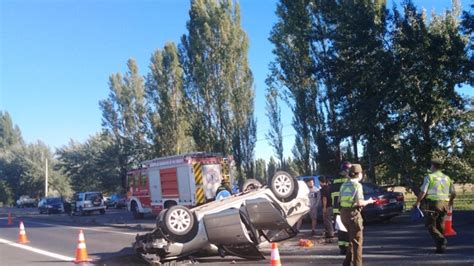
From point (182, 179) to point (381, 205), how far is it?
9.83m

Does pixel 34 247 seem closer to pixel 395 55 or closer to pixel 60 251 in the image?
pixel 60 251

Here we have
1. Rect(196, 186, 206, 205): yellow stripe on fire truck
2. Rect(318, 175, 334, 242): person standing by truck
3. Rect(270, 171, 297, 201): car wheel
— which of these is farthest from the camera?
Rect(196, 186, 206, 205): yellow stripe on fire truck

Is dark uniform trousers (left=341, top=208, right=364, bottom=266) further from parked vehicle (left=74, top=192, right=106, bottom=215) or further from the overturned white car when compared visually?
parked vehicle (left=74, top=192, right=106, bottom=215)

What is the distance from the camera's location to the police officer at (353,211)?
23.0ft

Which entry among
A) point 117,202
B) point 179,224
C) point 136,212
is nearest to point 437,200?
point 179,224

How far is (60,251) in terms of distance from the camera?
1291cm

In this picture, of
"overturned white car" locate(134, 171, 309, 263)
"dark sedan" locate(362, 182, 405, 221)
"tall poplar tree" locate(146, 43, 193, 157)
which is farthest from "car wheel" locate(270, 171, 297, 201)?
"tall poplar tree" locate(146, 43, 193, 157)

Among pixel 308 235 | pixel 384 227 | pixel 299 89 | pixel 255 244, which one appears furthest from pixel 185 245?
pixel 299 89

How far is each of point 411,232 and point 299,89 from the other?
52.7 feet

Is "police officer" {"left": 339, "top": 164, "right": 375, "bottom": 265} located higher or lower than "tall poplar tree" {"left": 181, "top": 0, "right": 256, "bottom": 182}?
lower

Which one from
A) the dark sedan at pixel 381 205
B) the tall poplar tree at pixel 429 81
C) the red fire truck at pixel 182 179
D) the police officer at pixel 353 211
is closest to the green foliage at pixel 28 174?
the red fire truck at pixel 182 179

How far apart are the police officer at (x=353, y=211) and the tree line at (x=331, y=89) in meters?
13.0

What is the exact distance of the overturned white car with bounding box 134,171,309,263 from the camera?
9.25m

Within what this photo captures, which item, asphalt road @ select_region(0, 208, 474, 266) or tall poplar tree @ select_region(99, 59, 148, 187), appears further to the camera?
tall poplar tree @ select_region(99, 59, 148, 187)
